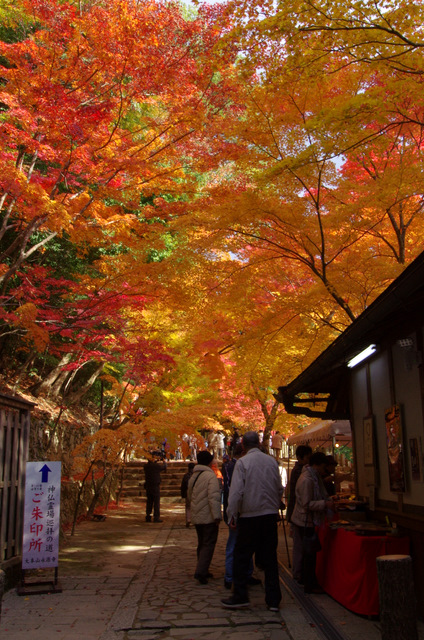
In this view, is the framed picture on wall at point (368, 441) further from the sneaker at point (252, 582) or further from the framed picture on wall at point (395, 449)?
the sneaker at point (252, 582)

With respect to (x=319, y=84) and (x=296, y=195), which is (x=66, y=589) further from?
(x=319, y=84)

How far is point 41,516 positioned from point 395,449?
191 inches

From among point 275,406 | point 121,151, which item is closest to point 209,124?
point 121,151

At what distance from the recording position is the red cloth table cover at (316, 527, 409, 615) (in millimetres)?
5750

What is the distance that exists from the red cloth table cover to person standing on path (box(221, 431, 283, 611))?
822 mm

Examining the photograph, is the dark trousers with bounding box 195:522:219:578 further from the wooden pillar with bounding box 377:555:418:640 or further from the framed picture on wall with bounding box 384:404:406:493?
the wooden pillar with bounding box 377:555:418:640

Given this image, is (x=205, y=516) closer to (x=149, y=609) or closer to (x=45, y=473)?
(x=149, y=609)

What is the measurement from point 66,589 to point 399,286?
619 cm

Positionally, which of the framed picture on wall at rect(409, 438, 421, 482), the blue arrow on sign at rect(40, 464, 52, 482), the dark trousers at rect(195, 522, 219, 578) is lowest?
the dark trousers at rect(195, 522, 219, 578)

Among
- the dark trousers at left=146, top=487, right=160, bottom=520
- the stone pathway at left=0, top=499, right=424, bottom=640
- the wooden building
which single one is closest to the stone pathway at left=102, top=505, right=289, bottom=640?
the stone pathway at left=0, top=499, right=424, bottom=640

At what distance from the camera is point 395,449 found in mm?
6340

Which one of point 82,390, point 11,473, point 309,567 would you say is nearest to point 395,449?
point 309,567

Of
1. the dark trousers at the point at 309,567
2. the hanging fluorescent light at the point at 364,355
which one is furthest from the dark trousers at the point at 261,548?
the hanging fluorescent light at the point at 364,355

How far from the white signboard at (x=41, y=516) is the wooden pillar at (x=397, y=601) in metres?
5.22
